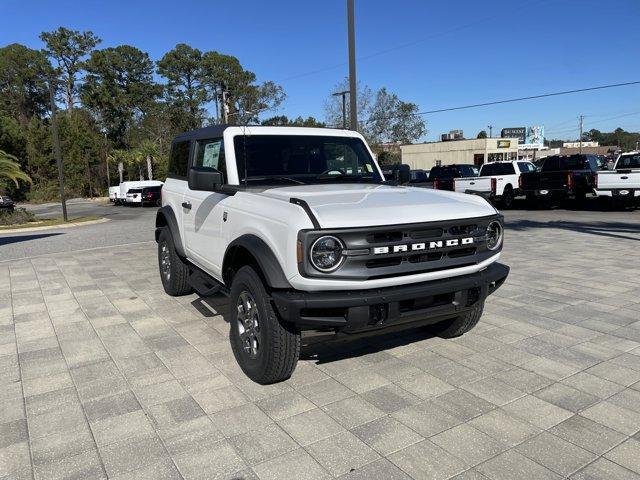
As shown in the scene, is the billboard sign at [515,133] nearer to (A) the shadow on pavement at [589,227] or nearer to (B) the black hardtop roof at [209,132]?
(A) the shadow on pavement at [589,227]

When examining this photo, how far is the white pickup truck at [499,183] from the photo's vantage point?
2008 cm

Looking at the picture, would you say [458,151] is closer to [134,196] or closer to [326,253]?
[134,196]

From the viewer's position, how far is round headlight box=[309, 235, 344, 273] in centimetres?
315

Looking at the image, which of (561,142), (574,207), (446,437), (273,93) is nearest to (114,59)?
(273,93)

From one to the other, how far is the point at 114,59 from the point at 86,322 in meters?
54.5

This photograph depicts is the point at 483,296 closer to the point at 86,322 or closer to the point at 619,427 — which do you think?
the point at 619,427

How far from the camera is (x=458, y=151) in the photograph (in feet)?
212

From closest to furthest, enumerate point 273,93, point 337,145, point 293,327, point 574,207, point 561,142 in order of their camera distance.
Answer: point 293,327
point 337,145
point 574,207
point 273,93
point 561,142

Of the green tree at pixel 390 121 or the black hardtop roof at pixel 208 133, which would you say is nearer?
the black hardtop roof at pixel 208 133

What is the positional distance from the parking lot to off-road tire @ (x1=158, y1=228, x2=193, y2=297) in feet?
0.68

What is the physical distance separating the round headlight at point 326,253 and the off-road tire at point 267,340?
543 mm

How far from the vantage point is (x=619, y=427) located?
10.3ft

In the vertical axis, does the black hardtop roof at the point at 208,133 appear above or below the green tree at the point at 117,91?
below

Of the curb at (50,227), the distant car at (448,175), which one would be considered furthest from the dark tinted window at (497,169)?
the curb at (50,227)
